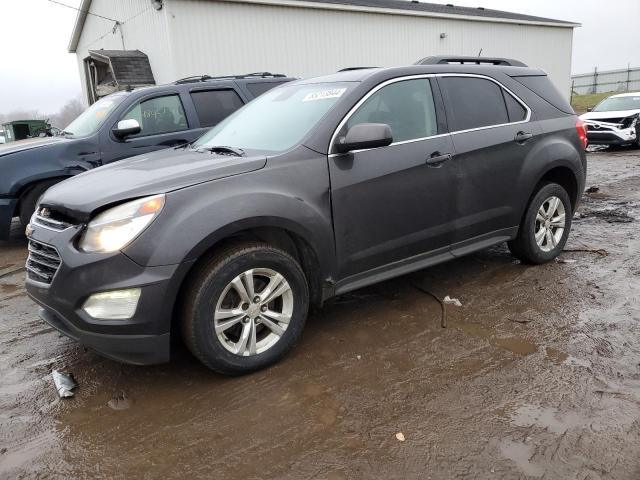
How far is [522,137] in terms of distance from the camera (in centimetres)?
430

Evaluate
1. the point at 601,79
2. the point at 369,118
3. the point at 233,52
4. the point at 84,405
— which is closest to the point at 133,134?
the point at 369,118

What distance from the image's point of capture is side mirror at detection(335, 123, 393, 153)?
10.6ft

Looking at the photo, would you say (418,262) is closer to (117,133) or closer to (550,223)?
(550,223)

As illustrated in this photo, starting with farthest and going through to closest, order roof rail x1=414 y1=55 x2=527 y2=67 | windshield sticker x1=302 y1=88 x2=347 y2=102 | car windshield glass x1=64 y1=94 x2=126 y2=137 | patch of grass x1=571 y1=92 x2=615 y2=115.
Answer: patch of grass x1=571 y1=92 x2=615 y2=115 < car windshield glass x1=64 y1=94 x2=126 y2=137 < roof rail x1=414 y1=55 x2=527 y2=67 < windshield sticker x1=302 y1=88 x2=347 y2=102

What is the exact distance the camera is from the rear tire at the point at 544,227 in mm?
4547

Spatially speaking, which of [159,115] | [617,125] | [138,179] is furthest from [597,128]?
[138,179]

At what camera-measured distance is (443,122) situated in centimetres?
390

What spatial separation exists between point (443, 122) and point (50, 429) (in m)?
3.23

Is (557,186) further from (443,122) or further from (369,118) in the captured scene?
(369,118)

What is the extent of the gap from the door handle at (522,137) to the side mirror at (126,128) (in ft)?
13.6

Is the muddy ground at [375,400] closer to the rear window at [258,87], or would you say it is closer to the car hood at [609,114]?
the rear window at [258,87]

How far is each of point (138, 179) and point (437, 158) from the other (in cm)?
207

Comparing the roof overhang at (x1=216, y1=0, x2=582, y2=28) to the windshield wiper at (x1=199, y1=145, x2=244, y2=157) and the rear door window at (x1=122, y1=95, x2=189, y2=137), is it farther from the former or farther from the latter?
the windshield wiper at (x1=199, y1=145, x2=244, y2=157)

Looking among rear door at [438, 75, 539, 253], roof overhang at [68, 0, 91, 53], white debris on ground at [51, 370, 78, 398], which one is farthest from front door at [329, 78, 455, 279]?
roof overhang at [68, 0, 91, 53]
